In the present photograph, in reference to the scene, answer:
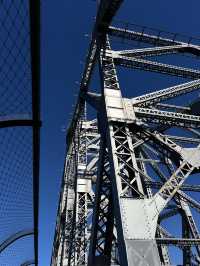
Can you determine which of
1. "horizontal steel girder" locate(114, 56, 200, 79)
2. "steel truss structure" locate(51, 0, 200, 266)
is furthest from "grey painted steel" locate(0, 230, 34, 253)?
"horizontal steel girder" locate(114, 56, 200, 79)

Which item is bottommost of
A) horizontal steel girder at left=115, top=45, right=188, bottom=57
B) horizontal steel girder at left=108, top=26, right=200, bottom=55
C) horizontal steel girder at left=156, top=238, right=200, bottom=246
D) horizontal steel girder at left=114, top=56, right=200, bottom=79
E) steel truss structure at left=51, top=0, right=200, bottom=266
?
horizontal steel girder at left=156, top=238, right=200, bottom=246

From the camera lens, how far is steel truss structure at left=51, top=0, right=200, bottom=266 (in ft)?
27.5

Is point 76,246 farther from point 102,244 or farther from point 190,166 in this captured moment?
point 190,166

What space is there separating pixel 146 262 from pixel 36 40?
4.95 m

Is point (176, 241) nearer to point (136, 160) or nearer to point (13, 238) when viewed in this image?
point (136, 160)

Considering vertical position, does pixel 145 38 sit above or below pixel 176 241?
above

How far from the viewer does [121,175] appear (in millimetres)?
9250

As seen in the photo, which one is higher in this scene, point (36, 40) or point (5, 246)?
point (5, 246)

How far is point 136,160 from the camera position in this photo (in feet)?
33.3

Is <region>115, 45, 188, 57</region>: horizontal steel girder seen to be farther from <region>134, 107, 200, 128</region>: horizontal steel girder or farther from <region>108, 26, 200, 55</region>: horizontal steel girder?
<region>134, 107, 200, 128</region>: horizontal steel girder

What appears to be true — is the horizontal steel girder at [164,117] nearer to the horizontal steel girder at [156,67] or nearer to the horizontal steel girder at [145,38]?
the horizontal steel girder at [156,67]

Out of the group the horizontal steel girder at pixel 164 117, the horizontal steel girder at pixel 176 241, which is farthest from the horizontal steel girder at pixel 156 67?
the horizontal steel girder at pixel 176 241

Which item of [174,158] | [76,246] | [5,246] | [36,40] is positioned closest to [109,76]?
[174,158]

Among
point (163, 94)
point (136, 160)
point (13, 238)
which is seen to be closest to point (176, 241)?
point (136, 160)
